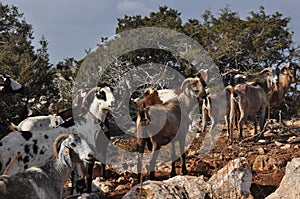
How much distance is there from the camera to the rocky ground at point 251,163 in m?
6.81

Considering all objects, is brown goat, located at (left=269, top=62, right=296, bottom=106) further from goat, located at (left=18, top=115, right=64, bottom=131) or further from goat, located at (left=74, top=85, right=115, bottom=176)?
goat, located at (left=18, top=115, right=64, bottom=131)

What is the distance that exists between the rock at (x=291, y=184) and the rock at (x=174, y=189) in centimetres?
95

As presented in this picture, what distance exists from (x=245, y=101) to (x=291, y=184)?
578cm

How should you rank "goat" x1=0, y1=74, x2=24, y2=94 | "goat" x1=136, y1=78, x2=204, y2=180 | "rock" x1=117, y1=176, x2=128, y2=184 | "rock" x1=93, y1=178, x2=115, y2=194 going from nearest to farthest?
1. "rock" x1=93, y1=178, x2=115, y2=194
2. "goat" x1=136, y1=78, x2=204, y2=180
3. "rock" x1=117, y1=176, x2=128, y2=184
4. "goat" x1=0, y1=74, x2=24, y2=94

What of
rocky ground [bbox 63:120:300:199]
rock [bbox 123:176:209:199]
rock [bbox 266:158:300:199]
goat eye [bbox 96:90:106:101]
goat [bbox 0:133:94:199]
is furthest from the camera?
goat eye [bbox 96:90:106:101]

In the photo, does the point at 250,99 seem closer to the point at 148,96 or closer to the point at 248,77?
the point at 148,96

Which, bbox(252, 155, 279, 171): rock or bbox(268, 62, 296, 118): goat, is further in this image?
bbox(268, 62, 296, 118): goat

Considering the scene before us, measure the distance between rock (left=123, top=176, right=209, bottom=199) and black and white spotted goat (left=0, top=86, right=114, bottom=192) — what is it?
38.0 inches

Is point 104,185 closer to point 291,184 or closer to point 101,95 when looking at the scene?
point 101,95

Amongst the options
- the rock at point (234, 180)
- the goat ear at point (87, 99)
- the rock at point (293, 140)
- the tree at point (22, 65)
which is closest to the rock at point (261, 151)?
the rock at point (293, 140)

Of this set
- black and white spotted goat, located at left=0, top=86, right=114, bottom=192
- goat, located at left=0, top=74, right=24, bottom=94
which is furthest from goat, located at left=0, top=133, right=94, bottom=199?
goat, located at left=0, top=74, right=24, bottom=94

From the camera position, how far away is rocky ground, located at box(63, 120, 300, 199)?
6.81 meters

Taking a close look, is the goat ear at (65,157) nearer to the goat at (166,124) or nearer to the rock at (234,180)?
the rock at (234,180)

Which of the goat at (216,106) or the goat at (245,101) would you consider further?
the goat at (216,106)
